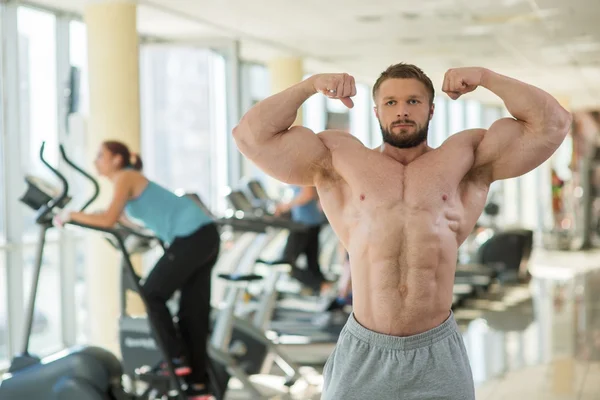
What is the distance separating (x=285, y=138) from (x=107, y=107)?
449cm

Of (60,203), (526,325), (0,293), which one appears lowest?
(526,325)

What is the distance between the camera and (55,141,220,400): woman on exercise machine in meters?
4.30

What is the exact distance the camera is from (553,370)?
5.66 m

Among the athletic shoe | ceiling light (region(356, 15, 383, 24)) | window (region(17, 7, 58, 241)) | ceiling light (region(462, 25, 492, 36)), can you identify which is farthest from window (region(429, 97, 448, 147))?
the athletic shoe

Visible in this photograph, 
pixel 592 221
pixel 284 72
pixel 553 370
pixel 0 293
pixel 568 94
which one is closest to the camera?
pixel 553 370

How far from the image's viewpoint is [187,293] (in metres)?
4.47

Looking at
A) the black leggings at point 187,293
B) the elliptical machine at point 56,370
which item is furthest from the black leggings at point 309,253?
the elliptical machine at point 56,370

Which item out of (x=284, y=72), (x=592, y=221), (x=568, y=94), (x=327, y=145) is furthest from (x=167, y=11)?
(x=568, y=94)

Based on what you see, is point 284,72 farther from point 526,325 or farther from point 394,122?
point 394,122

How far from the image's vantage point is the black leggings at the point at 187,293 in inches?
169

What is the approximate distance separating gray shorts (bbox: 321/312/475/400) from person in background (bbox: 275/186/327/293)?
4.81 metres

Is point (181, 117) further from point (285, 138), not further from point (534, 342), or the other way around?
point (285, 138)

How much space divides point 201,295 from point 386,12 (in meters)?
4.01

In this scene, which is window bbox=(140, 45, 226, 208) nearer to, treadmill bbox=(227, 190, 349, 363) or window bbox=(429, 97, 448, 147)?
treadmill bbox=(227, 190, 349, 363)
